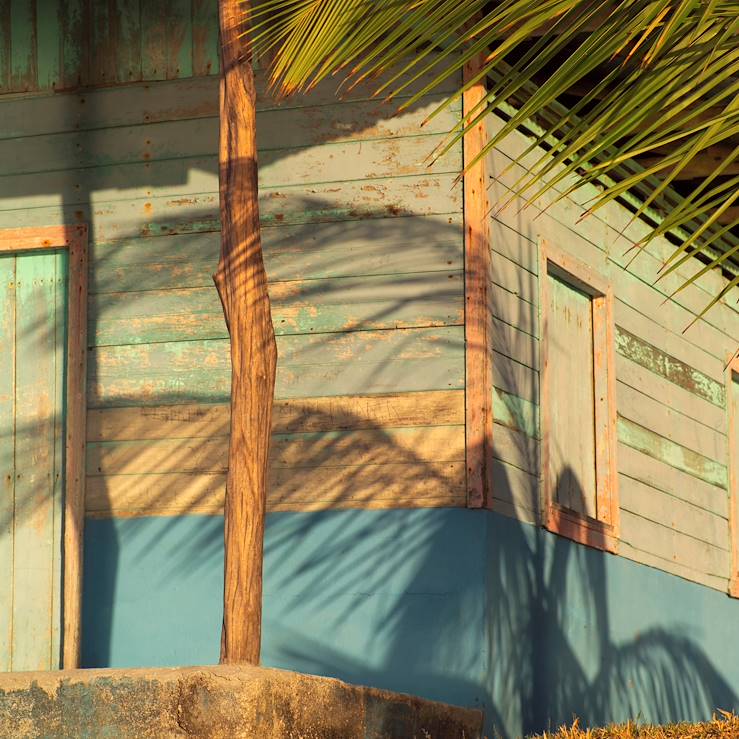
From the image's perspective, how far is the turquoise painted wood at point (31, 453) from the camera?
8.19 m

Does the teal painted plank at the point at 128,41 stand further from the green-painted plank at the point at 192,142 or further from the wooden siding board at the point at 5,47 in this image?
the wooden siding board at the point at 5,47

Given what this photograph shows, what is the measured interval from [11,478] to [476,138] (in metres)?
3.41

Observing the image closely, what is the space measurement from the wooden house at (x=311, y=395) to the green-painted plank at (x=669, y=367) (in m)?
0.65

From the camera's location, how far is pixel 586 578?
28.3 ft

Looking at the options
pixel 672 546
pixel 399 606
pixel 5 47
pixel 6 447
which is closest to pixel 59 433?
pixel 6 447

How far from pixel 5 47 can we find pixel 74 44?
0.47 m

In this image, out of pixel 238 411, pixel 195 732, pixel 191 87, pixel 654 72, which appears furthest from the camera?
pixel 191 87

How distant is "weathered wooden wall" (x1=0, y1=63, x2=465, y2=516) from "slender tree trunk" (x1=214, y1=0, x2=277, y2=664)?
7.50 ft

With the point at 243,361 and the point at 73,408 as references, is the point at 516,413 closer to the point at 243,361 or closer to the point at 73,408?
the point at 73,408

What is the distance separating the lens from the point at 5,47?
344 inches

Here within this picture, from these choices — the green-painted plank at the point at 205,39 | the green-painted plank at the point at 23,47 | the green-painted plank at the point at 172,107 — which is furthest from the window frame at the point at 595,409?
the green-painted plank at the point at 23,47

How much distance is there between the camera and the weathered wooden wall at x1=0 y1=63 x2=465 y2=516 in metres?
7.70

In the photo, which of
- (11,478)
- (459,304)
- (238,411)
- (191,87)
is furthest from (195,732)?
(191,87)

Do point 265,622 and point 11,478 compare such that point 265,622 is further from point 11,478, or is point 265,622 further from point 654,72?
point 654,72
